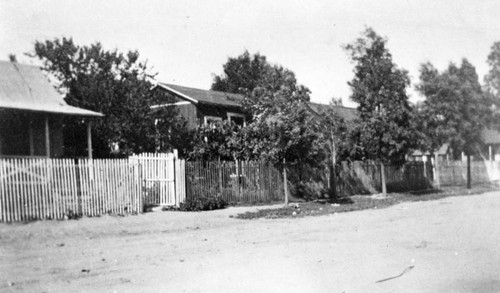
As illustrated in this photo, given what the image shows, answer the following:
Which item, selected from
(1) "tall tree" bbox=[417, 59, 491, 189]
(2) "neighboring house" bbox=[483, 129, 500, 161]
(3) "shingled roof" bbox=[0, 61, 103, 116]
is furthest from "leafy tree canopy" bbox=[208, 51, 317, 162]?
(2) "neighboring house" bbox=[483, 129, 500, 161]

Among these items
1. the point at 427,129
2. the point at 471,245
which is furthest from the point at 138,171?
the point at 427,129

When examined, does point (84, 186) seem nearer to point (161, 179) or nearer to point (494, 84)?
point (161, 179)

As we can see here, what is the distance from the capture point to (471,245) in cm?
846

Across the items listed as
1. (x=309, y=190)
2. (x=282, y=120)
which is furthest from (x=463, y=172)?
(x=282, y=120)

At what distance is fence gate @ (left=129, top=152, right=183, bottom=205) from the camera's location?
16.2m

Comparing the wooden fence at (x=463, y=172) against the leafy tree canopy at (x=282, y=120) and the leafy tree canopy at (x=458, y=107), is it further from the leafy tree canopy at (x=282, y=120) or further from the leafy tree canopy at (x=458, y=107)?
the leafy tree canopy at (x=282, y=120)

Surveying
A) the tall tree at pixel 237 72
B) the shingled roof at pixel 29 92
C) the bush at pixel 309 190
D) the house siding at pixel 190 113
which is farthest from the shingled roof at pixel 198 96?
the tall tree at pixel 237 72

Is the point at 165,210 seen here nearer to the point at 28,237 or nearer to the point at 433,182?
the point at 28,237

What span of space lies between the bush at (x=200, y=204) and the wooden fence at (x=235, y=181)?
16.4 inches

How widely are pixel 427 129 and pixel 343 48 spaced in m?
7.22

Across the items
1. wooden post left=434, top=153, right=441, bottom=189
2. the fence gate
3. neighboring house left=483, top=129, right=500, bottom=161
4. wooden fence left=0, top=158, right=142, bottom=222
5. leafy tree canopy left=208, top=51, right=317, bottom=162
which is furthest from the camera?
neighboring house left=483, top=129, right=500, bottom=161

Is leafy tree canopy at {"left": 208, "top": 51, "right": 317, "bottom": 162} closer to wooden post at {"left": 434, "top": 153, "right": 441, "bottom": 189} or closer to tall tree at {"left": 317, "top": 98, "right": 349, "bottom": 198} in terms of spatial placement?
tall tree at {"left": 317, "top": 98, "right": 349, "bottom": 198}

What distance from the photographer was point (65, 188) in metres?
12.6

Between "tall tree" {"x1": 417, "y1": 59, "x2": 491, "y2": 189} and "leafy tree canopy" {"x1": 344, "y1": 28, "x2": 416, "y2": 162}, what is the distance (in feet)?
17.5
